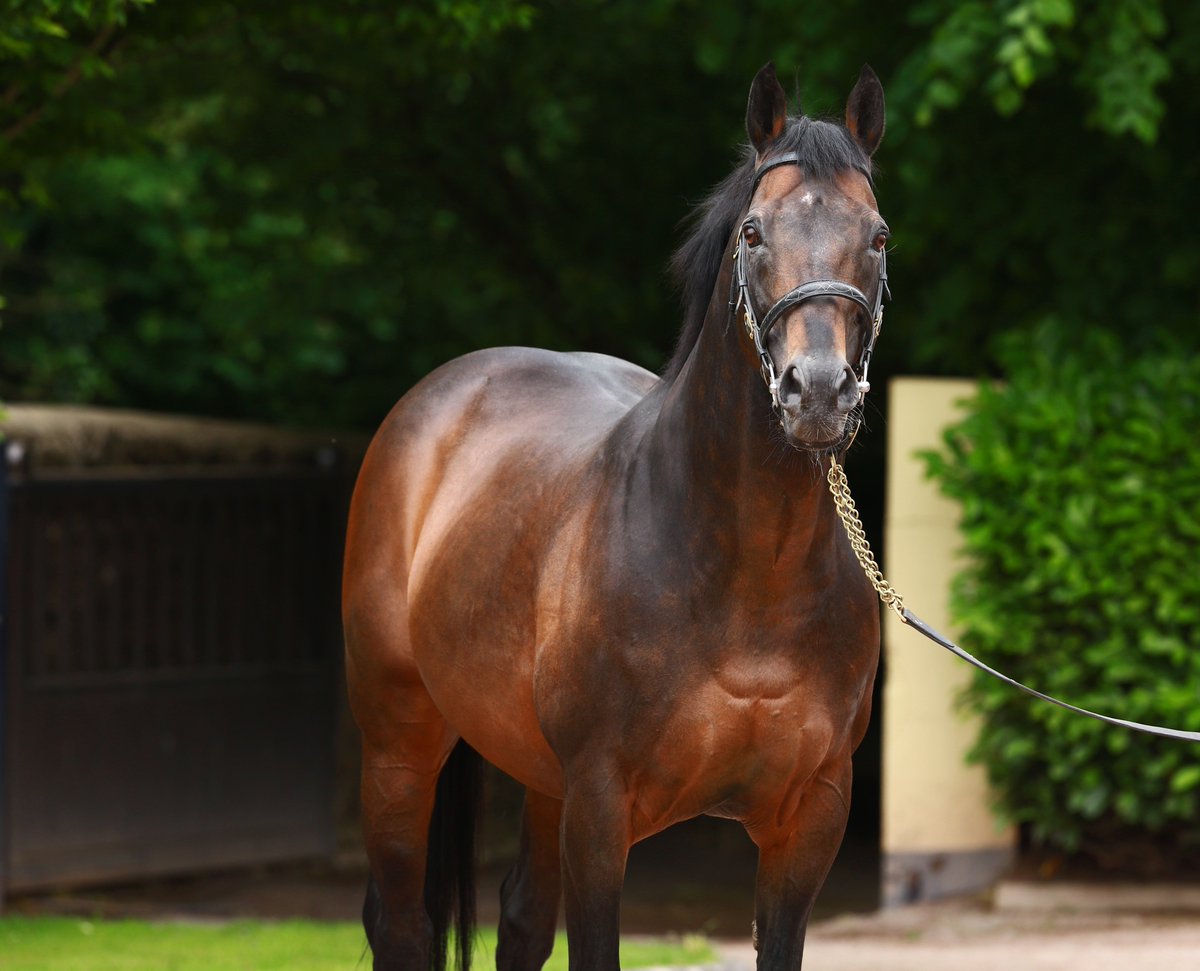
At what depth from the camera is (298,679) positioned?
33.1 feet

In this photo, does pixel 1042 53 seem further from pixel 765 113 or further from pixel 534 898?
pixel 534 898

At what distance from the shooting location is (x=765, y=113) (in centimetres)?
330

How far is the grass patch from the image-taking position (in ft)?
21.3

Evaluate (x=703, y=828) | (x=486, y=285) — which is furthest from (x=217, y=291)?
(x=703, y=828)

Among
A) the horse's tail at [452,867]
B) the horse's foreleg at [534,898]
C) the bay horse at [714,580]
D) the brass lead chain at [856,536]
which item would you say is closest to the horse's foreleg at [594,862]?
the bay horse at [714,580]

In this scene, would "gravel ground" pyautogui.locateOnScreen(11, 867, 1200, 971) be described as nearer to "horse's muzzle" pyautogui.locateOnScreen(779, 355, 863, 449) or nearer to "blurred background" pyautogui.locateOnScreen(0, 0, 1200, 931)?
"blurred background" pyautogui.locateOnScreen(0, 0, 1200, 931)

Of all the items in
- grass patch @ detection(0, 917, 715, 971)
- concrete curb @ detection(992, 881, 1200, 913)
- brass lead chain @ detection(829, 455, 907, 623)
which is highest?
brass lead chain @ detection(829, 455, 907, 623)

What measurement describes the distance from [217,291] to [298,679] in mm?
3913

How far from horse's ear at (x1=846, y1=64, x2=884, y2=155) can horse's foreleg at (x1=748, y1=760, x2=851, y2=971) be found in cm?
130

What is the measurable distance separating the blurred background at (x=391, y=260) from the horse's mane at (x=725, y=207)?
2.82 m

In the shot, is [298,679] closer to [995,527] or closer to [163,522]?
[163,522]

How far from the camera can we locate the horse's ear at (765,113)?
3279 mm

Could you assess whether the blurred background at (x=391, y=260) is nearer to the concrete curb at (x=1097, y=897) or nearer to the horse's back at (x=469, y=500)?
the concrete curb at (x=1097, y=897)

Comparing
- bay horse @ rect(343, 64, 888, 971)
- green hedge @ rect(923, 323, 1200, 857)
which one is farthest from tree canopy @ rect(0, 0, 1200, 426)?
bay horse @ rect(343, 64, 888, 971)
